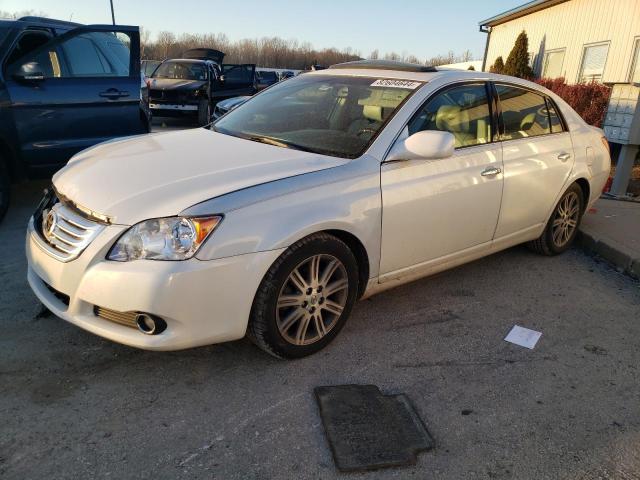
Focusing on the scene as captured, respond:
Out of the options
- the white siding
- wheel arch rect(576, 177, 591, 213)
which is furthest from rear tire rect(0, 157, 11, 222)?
the white siding

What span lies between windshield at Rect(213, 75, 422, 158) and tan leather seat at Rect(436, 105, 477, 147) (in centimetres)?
27

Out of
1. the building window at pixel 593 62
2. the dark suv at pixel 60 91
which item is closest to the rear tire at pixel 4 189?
the dark suv at pixel 60 91

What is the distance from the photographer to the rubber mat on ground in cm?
232

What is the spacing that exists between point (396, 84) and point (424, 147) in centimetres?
66

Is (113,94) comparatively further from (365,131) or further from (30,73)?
(365,131)

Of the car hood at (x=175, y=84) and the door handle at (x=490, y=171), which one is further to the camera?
the car hood at (x=175, y=84)

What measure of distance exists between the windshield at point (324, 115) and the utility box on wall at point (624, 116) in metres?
4.64

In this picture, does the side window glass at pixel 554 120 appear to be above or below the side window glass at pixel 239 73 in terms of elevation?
above

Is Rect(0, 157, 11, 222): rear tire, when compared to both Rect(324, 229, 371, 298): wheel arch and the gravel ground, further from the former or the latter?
Rect(324, 229, 371, 298): wheel arch

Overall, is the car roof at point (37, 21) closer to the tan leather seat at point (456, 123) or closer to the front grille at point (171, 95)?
the tan leather seat at point (456, 123)

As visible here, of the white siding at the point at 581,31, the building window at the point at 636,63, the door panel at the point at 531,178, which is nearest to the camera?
the door panel at the point at 531,178

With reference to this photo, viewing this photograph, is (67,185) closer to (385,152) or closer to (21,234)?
(385,152)

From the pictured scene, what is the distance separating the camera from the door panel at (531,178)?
4004 mm

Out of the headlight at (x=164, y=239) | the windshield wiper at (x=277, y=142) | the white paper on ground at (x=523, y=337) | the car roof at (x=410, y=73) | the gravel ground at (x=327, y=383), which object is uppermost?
the car roof at (x=410, y=73)
